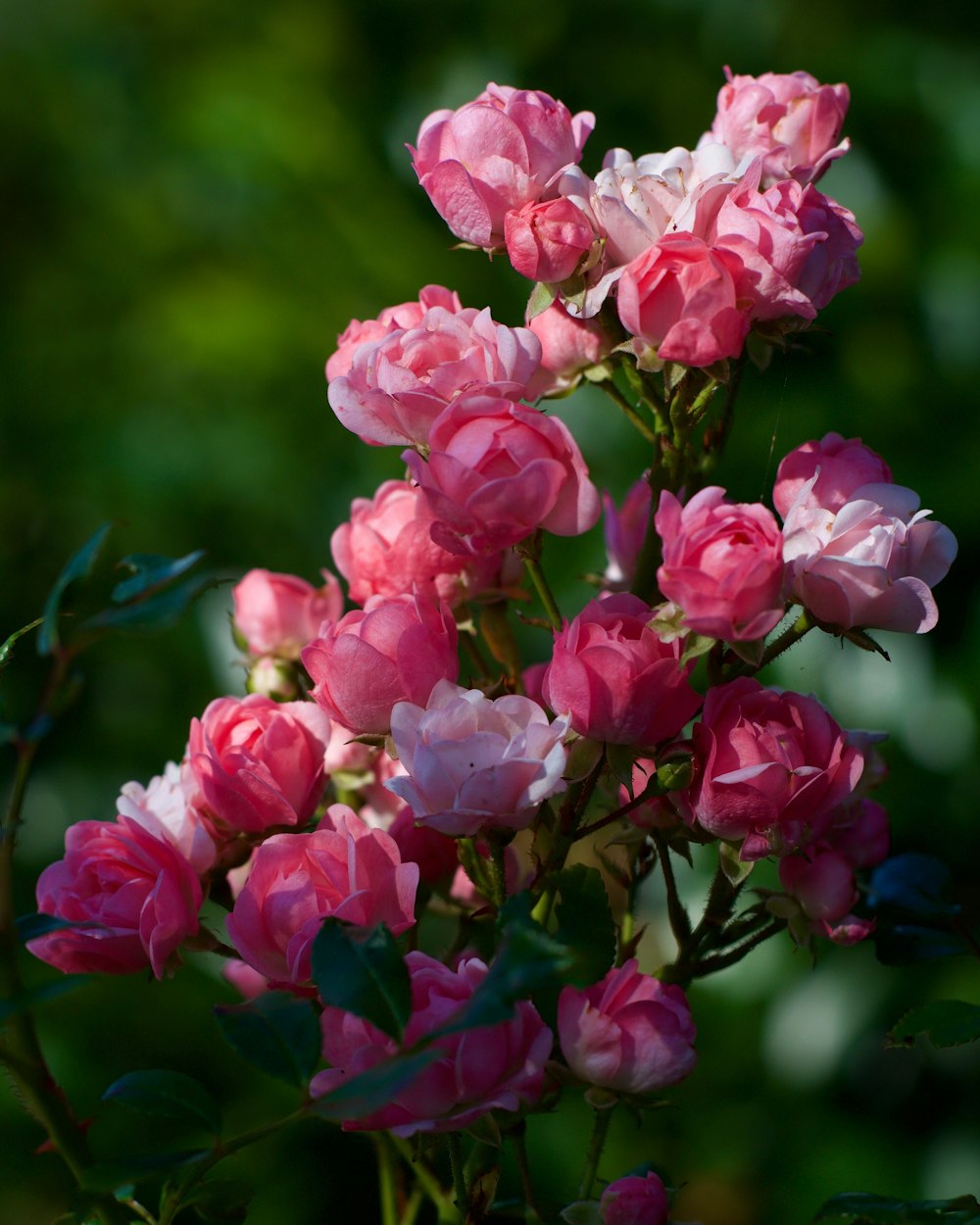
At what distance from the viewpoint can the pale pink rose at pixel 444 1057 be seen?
0.30 metres

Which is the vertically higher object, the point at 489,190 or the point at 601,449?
the point at 489,190

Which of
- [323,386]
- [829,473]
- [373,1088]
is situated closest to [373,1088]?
[373,1088]

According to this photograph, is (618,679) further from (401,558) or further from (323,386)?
(323,386)

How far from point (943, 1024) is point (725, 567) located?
15 cm

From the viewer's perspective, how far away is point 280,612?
0.48m

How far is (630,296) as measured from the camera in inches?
14.3

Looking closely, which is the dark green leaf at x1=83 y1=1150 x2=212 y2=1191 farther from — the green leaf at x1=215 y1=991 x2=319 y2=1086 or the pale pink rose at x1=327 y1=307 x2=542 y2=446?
the pale pink rose at x1=327 y1=307 x2=542 y2=446

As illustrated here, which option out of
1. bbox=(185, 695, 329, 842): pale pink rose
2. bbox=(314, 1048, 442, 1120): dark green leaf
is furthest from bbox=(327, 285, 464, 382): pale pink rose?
bbox=(314, 1048, 442, 1120): dark green leaf

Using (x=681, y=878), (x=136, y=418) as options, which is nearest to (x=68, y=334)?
(x=136, y=418)

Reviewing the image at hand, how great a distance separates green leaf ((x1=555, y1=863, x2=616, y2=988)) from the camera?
1.25ft

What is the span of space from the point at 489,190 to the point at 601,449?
926 millimetres

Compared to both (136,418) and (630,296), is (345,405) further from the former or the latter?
(136,418)

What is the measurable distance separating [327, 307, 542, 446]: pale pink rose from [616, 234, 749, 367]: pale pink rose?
1.3 inches

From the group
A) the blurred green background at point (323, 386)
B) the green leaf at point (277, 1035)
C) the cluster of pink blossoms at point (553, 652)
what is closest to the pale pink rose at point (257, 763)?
the cluster of pink blossoms at point (553, 652)
